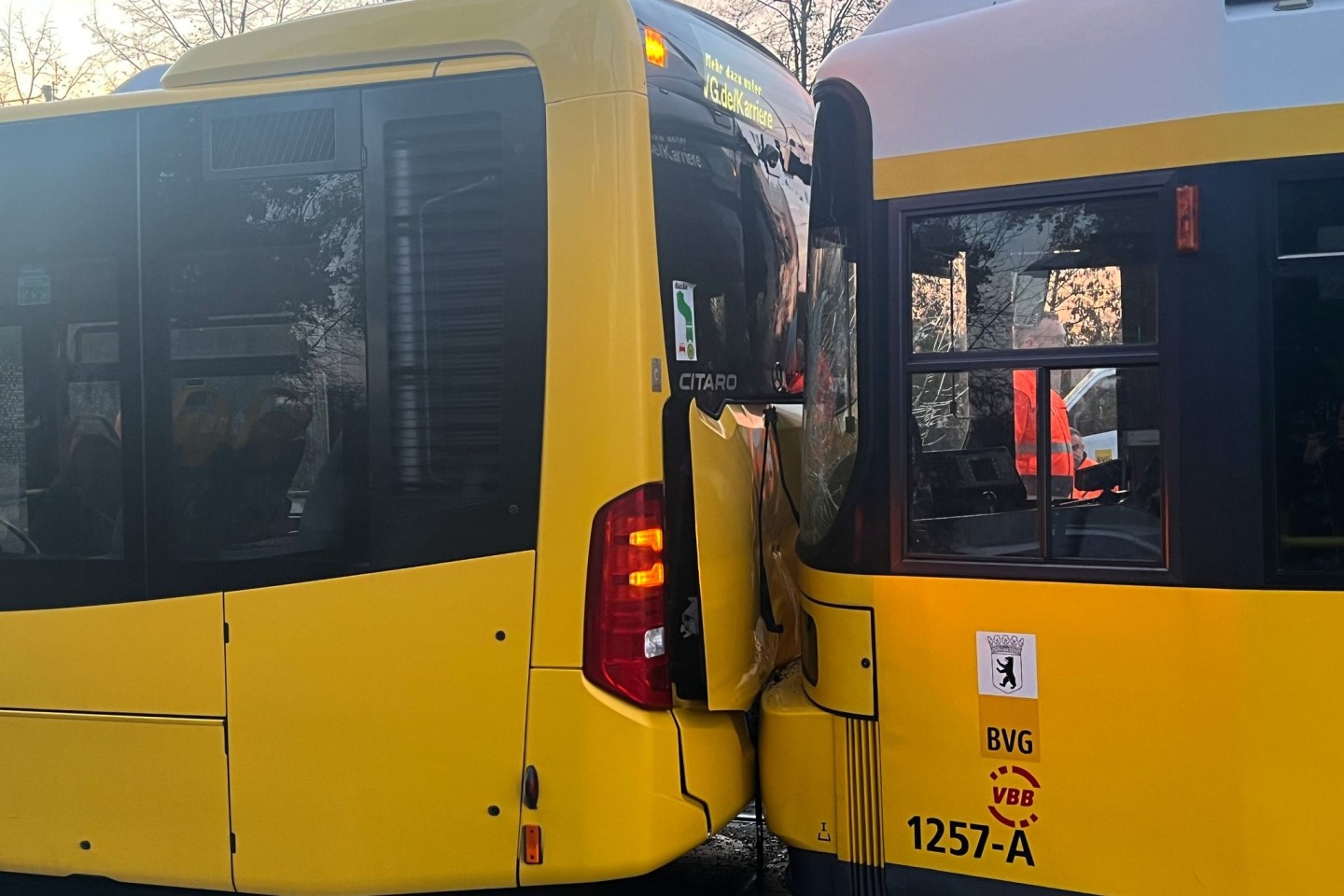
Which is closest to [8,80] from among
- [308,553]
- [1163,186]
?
[308,553]

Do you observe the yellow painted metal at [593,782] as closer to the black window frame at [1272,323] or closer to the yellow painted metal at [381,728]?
the yellow painted metal at [381,728]

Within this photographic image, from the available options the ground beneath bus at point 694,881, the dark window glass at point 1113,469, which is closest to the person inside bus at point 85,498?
the ground beneath bus at point 694,881

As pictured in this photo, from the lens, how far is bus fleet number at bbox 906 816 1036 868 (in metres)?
3.21

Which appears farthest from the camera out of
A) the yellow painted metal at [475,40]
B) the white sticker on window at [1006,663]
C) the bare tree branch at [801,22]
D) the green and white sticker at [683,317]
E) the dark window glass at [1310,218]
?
the bare tree branch at [801,22]

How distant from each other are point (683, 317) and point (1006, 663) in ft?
4.36

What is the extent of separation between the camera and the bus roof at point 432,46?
3.27 meters

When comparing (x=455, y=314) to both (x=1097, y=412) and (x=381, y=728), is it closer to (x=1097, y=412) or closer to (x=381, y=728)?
(x=381, y=728)

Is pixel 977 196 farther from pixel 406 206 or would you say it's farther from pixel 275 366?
pixel 275 366

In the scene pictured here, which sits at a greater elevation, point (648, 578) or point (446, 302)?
point (446, 302)

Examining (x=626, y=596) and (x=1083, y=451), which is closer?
(x=1083, y=451)

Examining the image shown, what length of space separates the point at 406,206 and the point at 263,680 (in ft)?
4.85

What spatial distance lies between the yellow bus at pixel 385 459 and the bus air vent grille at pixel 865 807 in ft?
1.38

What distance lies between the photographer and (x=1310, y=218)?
2.94m

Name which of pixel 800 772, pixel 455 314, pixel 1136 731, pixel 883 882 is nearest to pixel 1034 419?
pixel 1136 731
